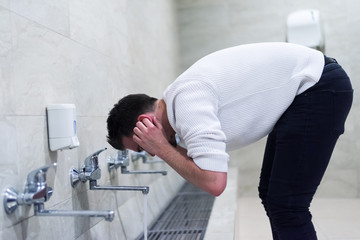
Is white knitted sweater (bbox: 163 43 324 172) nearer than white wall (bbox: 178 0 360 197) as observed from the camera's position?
Yes

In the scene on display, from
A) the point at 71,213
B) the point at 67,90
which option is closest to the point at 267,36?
the point at 67,90

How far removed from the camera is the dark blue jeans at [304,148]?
3.39 feet

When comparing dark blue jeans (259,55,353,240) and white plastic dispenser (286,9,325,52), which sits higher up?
white plastic dispenser (286,9,325,52)

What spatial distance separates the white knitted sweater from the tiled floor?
2.76 ft

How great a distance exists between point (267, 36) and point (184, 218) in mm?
1941

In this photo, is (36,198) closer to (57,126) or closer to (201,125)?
(57,126)

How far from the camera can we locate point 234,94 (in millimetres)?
1007

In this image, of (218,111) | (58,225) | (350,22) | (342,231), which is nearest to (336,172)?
(342,231)

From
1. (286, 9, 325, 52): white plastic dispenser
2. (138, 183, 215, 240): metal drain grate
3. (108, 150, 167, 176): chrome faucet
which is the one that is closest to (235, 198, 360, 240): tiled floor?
(138, 183, 215, 240): metal drain grate

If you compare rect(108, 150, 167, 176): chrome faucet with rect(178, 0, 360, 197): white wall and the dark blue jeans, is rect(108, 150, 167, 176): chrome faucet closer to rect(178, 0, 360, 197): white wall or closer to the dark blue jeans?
the dark blue jeans

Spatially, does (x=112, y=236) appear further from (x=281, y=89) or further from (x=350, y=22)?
(x=350, y=22)

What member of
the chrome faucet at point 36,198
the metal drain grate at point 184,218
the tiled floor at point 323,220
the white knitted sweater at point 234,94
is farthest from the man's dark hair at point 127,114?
the tiled floor at point 323,220

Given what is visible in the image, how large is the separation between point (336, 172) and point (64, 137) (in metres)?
2.60

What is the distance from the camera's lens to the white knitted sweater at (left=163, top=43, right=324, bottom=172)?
0.92m
